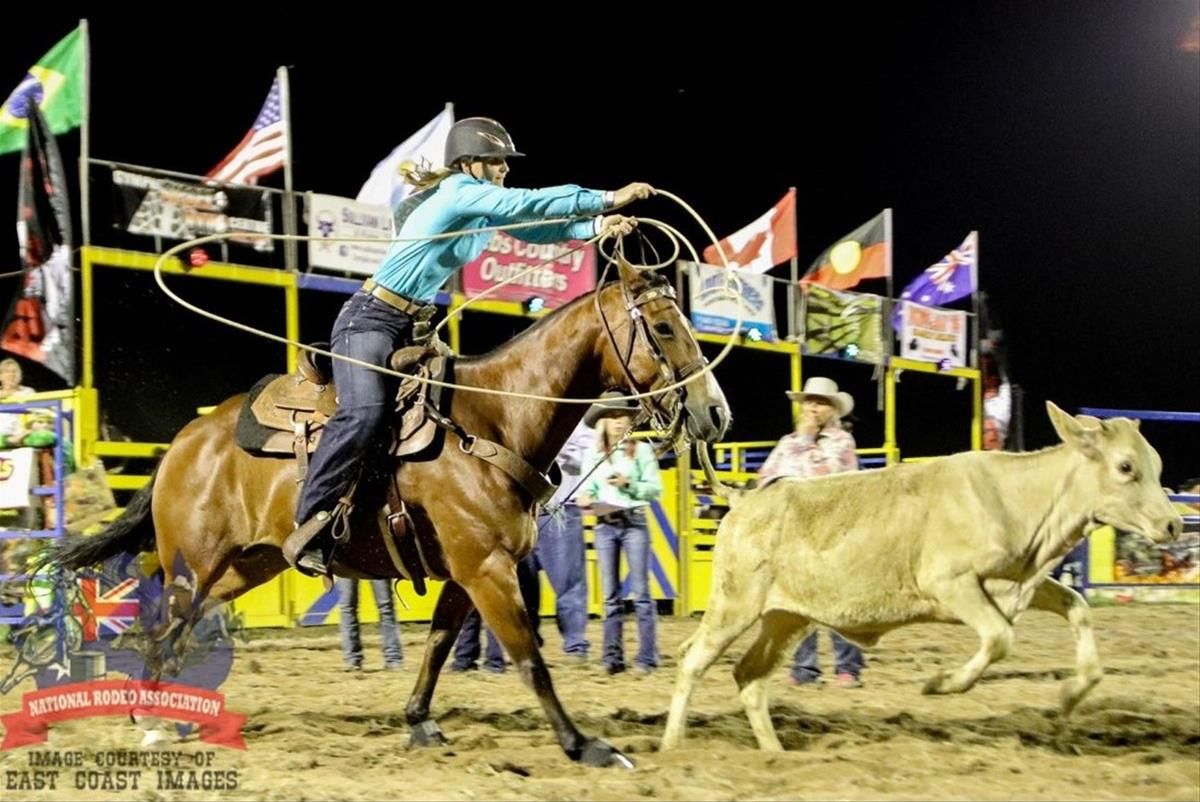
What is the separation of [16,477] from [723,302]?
341 inches

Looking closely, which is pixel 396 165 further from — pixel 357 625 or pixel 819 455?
pixel 819 455

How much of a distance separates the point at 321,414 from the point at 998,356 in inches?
622

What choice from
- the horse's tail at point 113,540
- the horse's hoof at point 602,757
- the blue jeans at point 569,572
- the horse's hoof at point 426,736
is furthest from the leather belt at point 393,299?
the blue jeans at point 569,572

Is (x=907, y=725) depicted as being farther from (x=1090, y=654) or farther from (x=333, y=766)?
(x=333, y=766)

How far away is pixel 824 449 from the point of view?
7684mm

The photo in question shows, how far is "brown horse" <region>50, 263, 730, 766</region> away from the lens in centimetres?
503

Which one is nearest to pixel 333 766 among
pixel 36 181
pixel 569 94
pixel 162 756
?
pixel 162 756

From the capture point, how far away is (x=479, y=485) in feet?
16.8

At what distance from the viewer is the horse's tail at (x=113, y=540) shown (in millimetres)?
5930

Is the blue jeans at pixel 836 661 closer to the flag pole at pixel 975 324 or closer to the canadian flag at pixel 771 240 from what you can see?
the canadian flag at pixel 771 240

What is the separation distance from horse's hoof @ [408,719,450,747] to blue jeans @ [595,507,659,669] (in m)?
3.04

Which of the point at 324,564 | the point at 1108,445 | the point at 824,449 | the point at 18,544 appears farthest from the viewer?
the point at 18,544

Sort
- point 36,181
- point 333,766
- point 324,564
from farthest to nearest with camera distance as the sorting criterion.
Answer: point 36,181 < point 324,564 < point 333,766

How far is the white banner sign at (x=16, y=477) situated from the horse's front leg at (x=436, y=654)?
13.1ft
